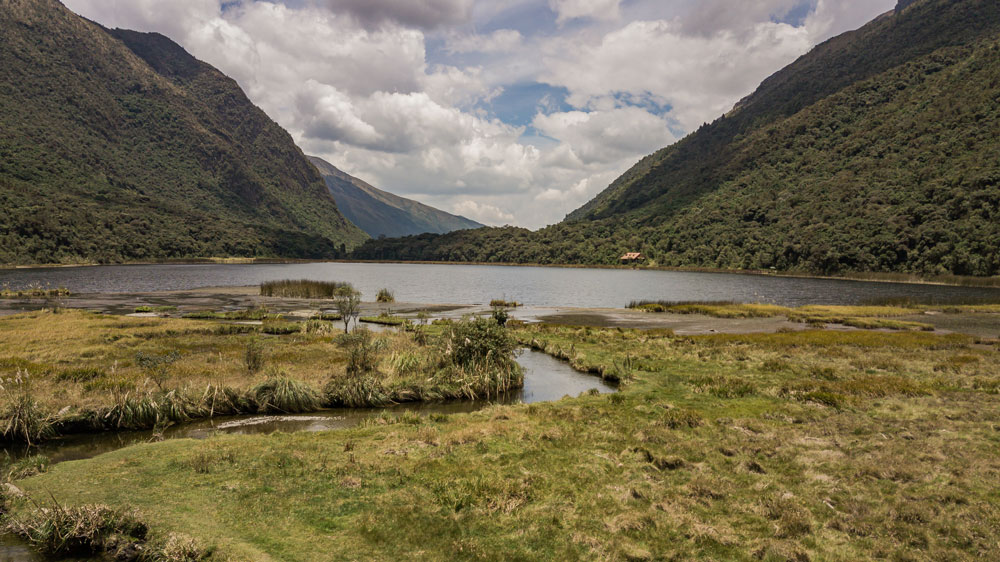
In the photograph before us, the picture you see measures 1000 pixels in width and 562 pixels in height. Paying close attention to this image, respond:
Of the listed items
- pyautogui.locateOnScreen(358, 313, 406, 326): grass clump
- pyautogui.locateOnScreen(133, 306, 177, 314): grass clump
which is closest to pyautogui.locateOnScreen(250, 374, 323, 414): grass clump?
pyautogui.locateOnScreen(358, 313, 406, 326): grass clump

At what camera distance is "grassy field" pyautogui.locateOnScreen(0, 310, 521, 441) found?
1964 cm

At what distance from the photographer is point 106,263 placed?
181 m

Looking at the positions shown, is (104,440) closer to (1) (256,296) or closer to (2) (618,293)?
(1) (256,296)

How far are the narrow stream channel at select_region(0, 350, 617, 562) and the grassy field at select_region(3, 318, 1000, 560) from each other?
2140 mm

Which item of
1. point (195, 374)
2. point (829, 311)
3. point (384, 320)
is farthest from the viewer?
point (829, 311)

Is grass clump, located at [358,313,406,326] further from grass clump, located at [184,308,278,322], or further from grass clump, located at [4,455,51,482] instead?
grass clump, located at [4,455,51,482]

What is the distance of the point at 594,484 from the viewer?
13477 millimetres

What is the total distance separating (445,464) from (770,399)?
56.0 ft

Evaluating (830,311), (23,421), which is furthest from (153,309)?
(830,311)

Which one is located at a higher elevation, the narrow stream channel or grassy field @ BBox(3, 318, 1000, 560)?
grassy field @ BBox(3, 318, 1000, 560)

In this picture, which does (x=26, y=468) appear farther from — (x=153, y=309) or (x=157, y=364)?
(x=153, y=309)

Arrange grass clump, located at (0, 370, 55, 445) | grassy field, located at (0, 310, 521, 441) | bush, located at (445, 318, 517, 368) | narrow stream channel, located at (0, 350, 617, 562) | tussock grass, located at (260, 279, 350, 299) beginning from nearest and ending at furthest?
1. narrow stream channel, located at (0, 350, 617, 562)
2. grass clump, located at (0, 370, 55, 445)
3. grassy field, located at (0, 310, 521, 441)
4. bush, located at (445, 318, 517, 368)
5. tussock grass, located at (260, 279, 350, 299)

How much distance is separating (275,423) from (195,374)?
7862 mm

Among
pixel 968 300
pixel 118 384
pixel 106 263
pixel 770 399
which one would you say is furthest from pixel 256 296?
pixel 106 263
